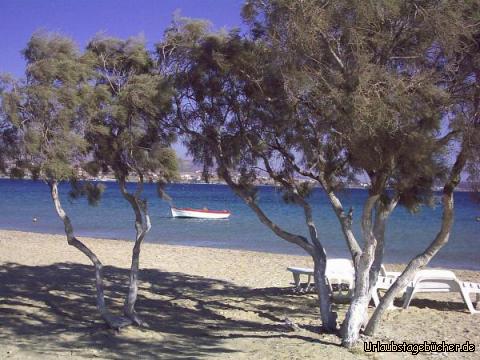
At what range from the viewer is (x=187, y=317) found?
869 centimetres

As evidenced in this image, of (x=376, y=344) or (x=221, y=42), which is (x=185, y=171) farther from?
(x=376, y=344)

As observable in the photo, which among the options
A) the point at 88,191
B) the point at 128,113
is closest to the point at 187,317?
the point at 88,191

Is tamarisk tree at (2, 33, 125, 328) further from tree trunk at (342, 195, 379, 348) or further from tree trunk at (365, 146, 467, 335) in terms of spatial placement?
tree trunk at (365, 146, 467, 335)

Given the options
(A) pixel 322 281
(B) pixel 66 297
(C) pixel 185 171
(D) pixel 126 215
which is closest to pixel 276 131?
(C) pixel 185 171

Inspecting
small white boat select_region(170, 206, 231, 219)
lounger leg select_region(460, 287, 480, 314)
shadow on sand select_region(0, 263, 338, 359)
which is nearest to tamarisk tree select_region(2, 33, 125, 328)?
shadow on sand select_region(0, 263, 338, 359)

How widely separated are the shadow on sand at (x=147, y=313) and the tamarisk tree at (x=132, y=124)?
806 mm

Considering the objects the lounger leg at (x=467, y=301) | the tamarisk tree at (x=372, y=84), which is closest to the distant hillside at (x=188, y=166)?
the tamarisk tree at (x=372, y=84)

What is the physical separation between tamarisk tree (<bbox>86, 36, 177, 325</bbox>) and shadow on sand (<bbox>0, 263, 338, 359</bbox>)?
0.81 meters

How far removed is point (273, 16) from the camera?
6832 millimetres

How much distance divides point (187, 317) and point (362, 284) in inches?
122

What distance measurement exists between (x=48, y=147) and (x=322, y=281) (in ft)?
13.0

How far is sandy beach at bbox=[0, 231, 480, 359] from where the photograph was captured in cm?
666

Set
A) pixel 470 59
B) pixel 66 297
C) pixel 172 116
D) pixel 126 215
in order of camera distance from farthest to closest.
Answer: pixel 126 215
pixel 66 297
pixel 172 116
pixel 470 59

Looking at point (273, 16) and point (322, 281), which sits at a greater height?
point (273, 16)
